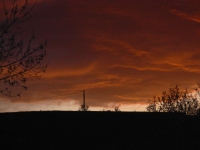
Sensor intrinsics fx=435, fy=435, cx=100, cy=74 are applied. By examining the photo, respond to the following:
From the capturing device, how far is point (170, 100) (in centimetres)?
4384

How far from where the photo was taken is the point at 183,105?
41.2 metres
